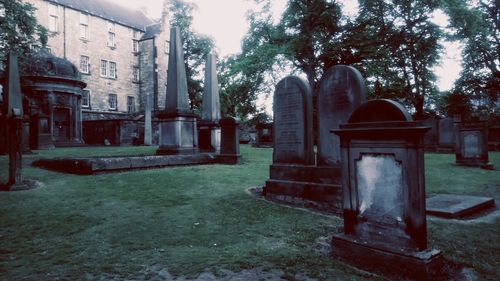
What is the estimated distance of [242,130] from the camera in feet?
122

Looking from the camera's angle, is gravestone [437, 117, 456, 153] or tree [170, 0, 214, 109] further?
tree [170, 0, 214, 109]

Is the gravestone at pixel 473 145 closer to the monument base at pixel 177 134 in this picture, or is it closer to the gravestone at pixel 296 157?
the gravestone at pixel 296 157

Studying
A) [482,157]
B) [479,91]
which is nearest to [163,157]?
[482,157]

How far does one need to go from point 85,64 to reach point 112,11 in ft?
27.2

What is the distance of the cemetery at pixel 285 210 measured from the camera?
3.01 m

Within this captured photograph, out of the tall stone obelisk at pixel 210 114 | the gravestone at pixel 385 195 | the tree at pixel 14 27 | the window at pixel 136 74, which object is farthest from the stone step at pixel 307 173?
the window at pixel 136 74

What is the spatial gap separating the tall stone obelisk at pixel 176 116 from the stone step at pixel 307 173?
6.00m

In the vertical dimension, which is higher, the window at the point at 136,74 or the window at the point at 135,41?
the window at the point at 135,41

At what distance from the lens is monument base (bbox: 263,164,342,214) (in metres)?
5.47

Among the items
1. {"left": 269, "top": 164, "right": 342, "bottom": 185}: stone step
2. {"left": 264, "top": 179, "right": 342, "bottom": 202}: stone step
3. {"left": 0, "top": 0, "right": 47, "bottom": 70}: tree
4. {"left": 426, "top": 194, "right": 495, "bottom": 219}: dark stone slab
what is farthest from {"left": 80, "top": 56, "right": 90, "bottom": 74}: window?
{"left": 426, "top": 194, "right": 495, "bottom": 219}: dark stone slab

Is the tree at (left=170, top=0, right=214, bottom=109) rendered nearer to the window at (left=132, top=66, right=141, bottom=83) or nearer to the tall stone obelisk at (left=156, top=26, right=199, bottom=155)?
the window at (left=132, top=66, right=141, bottom=83)

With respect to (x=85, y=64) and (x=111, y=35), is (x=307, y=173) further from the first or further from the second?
(x=111, y=35)

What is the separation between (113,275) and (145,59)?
1485 inches

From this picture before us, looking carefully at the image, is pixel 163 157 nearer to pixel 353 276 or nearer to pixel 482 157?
pixel 353 276
